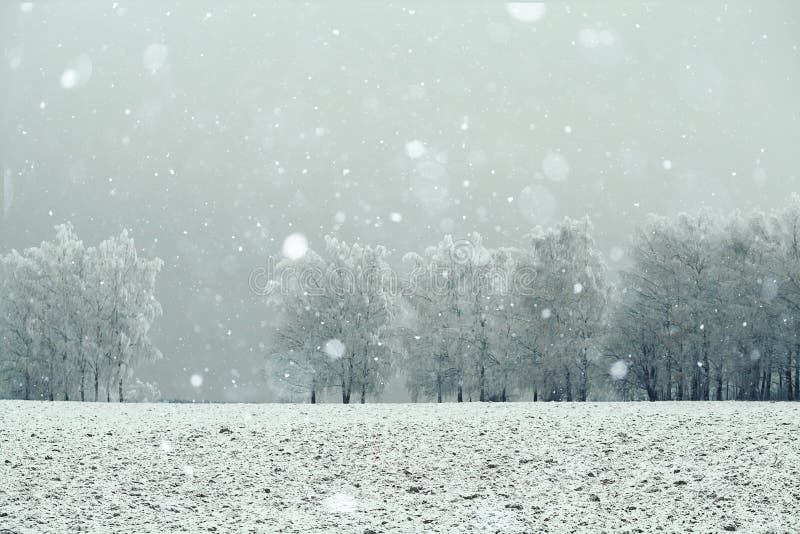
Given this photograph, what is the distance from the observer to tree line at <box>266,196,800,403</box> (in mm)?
28188


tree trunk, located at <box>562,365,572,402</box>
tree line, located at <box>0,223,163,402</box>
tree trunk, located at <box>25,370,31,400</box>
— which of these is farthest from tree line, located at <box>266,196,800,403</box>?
tree trunk, located at <box>25,370,31,400</box>

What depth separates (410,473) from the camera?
1204cm

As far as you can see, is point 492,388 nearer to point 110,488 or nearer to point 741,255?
point 741,255

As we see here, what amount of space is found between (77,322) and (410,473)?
82.7ft

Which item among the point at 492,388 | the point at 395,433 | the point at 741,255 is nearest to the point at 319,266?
the point at 492,388

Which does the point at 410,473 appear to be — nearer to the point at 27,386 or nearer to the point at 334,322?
the point at 334,322

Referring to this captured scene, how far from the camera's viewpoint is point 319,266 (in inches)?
1234

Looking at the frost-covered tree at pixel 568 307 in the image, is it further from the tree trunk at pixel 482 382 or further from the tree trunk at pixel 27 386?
the tree trunk at pixel 27 386

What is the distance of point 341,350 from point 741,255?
1895 centimetres

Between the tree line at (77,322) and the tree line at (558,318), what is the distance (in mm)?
7166

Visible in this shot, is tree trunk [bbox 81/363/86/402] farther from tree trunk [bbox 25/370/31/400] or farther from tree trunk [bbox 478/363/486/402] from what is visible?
tree trunk [bbox 478/363/486/402]

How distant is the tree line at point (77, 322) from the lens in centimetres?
3120

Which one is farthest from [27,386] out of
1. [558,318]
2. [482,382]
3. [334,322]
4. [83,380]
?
[558,318]

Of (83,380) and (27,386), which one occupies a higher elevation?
(83,380)
